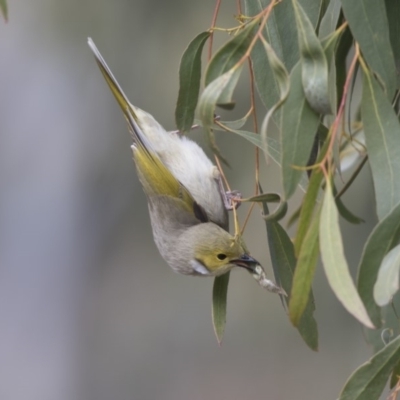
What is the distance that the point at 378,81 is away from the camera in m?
1.37

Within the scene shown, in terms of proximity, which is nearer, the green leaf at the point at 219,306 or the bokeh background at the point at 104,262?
the green leaf at the point at 219,306

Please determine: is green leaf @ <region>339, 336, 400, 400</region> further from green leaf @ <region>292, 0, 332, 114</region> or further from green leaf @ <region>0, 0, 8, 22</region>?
green leaf @ <region>0, 0, 8, 22</region>

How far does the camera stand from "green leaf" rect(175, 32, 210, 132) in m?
1.56

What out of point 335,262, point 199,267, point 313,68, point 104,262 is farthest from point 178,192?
point 104,262

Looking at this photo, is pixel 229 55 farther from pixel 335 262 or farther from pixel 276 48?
pixel 335 262

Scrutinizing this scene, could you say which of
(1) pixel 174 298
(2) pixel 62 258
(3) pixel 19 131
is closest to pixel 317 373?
(1) pixel 174 298

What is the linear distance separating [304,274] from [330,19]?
54 cm

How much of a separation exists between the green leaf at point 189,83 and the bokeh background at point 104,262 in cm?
248

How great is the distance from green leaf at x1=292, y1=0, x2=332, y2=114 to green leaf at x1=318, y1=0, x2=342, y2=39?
0.21 m

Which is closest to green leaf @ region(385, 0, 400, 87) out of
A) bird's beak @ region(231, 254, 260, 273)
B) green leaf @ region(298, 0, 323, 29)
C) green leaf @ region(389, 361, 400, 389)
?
green leaf @ region(298, 0, 323, 29)

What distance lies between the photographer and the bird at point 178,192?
1.99 m

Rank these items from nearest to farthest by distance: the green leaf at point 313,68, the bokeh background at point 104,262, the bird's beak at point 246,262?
the green leaf at point 313,68, the bird's beak at point 246,262, the bokeh background at point 104,262

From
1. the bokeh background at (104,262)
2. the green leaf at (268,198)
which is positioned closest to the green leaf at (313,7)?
the green leaf at (268,198)

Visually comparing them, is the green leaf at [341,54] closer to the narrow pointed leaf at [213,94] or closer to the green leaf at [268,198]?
the green leaf at [268,198]
